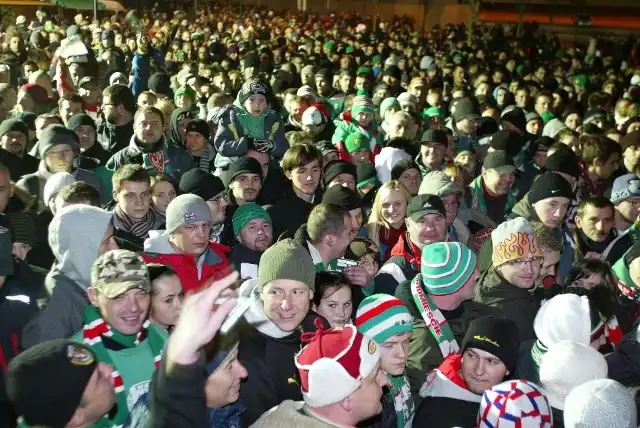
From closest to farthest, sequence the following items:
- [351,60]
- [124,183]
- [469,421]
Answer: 1. [469,421]
2. [124,183]
3. [351,60]

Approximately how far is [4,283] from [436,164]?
5.06 meters

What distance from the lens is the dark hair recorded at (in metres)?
4.24

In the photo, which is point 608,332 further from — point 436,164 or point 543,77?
point 543,77

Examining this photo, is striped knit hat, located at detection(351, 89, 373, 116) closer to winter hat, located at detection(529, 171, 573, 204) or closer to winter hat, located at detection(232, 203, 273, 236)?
winter hat, located at detection(529, 171, 573, 204)

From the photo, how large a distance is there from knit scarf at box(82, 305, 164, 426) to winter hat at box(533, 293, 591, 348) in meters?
1.92

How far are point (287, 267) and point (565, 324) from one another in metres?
1.44

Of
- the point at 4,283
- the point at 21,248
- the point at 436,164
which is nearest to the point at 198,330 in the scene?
the point at 4,283

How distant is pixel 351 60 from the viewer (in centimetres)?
1547

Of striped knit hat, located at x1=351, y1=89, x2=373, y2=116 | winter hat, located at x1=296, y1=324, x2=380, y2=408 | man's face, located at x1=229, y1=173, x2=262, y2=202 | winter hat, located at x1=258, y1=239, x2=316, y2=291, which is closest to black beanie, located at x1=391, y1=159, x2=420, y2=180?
man's face, located at x1=229, y1=173, x2=262, y2=202

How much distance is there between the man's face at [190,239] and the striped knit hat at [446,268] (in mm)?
1514

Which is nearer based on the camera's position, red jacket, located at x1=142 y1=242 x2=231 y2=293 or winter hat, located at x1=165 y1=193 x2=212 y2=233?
red jacket, located at x1=142 y1=242 x2=231 y2=293

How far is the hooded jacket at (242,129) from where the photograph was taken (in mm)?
7359

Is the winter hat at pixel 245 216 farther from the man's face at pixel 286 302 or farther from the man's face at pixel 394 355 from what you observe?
the man's face at pixel 394 355

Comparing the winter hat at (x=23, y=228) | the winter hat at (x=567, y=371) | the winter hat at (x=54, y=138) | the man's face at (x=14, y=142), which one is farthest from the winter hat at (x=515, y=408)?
the man's face at (x=14, y=142)
